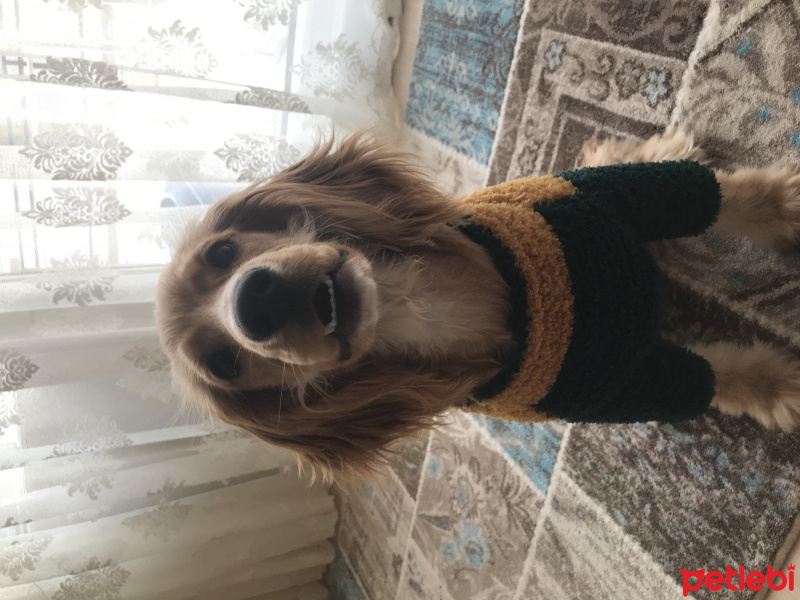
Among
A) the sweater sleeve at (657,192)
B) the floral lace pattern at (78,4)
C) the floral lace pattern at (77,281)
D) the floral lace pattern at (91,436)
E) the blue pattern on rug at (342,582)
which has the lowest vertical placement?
the blue pattern on rug at (342,582)

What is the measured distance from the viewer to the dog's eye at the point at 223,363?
3.74ft

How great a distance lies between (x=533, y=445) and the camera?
5.98ft

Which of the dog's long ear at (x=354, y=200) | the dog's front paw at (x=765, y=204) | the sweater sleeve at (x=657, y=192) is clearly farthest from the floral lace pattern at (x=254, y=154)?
the dog's front paw at (x=765, y=204)

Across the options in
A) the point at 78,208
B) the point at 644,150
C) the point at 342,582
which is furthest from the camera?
the point at 342,582

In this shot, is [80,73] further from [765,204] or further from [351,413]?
[765,204]

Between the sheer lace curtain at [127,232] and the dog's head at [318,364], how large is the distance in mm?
510

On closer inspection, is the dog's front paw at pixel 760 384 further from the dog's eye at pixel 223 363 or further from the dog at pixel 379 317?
the dog's eye at pixel 223 363

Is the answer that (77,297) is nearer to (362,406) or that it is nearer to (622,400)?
(362,406)

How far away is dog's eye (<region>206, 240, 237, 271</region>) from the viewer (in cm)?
113

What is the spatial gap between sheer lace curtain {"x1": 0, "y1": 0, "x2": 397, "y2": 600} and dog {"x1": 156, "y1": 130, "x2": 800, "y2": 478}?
539mm

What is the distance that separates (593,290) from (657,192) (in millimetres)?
237

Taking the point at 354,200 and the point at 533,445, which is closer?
the point at 354,200

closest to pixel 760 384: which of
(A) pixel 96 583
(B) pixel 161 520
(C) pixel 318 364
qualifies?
(C) pixel 318 364

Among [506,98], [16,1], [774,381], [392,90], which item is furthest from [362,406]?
[392,90]
